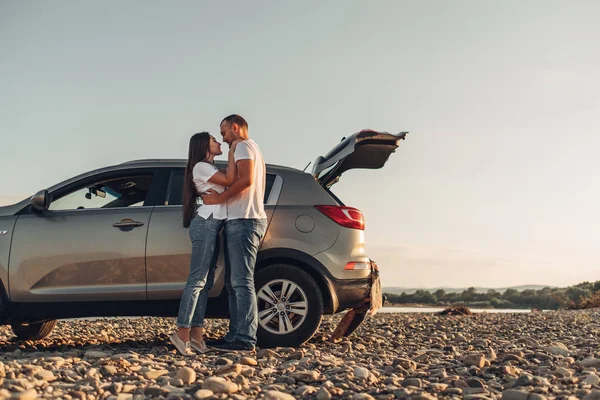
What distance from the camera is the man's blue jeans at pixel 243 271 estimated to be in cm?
598

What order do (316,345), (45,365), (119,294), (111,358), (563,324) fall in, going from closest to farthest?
(45,365) → (111,358) → (119,294) → (316,345) → (563,324)

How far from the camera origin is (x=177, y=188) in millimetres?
6629

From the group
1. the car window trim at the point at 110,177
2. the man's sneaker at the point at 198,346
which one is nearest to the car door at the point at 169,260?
the car window trim at the point at 110,177

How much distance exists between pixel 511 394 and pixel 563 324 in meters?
6.36

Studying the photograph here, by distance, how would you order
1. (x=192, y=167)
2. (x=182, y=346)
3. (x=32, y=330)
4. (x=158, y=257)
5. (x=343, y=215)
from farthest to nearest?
(x=32, y=330) < (x=343, y=215) < (x=158, y=257) < (x=192, y=167) < (x=182, y=346)

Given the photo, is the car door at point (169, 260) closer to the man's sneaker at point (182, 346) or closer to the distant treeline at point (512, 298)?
the man's sneaker at point (182, 346)

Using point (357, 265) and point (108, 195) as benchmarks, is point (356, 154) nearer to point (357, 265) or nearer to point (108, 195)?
point (357, 265)

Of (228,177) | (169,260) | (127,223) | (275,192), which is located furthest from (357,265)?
(127,223)

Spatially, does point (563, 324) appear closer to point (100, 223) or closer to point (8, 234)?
point (100, 223)

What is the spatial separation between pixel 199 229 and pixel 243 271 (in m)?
0.56

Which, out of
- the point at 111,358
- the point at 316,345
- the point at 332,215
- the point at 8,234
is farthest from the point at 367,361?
the point at 8,234

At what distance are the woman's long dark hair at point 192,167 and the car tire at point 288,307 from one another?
3.04ft

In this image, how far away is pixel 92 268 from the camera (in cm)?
639

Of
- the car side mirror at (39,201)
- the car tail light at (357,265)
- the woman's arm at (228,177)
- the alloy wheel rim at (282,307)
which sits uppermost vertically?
the woman's arm at (228,177)
